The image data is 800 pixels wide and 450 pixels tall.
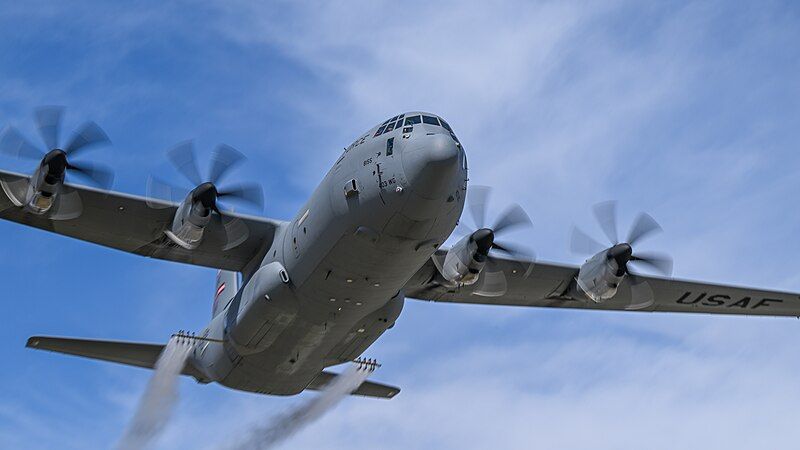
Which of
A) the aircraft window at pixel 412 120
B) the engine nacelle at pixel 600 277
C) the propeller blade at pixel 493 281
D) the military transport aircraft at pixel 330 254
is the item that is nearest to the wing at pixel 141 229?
the military transport aircraft at pixel 330 254

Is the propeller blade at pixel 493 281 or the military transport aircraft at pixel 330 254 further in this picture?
the propeller blade at pixel 493 281

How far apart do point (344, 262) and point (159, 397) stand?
7.92 meters

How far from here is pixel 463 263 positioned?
28.7 metres

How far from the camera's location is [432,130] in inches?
961

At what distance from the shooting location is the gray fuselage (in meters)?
24.1

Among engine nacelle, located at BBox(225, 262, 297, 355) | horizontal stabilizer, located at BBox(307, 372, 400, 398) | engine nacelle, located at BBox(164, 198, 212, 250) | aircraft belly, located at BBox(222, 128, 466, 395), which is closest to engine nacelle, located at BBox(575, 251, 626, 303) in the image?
aircraft belly, located at BBox(222, 128, 466, 395)

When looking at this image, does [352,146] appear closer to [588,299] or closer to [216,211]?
[216,211]

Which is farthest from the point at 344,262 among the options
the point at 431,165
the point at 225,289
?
the point at 225,289

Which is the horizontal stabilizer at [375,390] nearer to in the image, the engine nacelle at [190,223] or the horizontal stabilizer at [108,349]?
the horizontal stabilizer at [108,349]

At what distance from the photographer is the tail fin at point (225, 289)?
31.6 metres

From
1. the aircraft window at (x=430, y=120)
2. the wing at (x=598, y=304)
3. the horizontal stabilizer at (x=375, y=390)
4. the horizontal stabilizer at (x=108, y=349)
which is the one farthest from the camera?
the horizontal stabilizer at (x=375, y=390)

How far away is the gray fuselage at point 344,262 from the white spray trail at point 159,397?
572mm

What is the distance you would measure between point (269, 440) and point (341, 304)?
663 centimetres

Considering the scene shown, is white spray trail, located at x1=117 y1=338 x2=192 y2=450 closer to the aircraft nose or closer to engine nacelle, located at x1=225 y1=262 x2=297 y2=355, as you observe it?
engine nacelle, located at x1=225 y1=262 x2=297 y2=355
